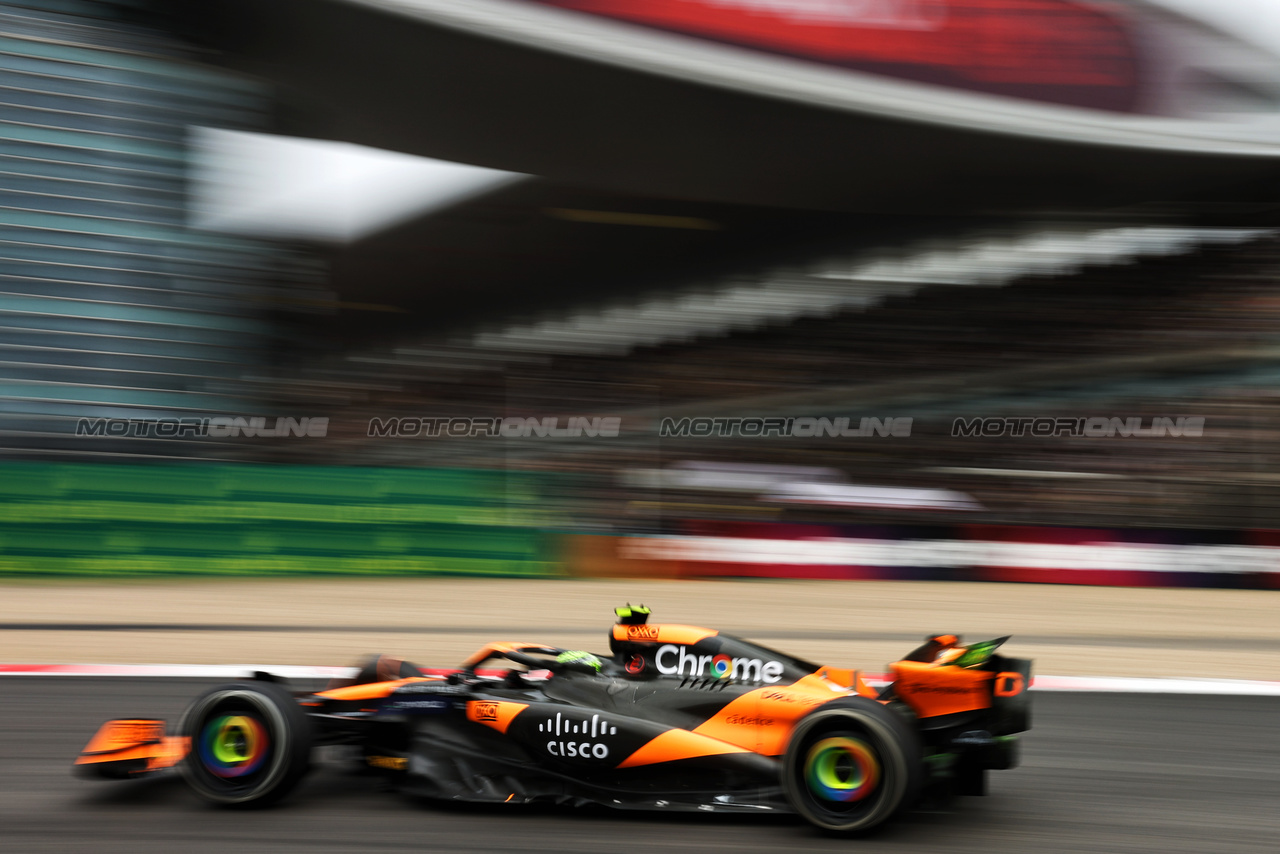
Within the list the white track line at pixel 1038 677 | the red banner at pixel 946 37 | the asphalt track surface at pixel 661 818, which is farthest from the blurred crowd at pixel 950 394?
the asphalt track surface at pixel 661 818

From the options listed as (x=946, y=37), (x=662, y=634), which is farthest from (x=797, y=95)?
(x=662, y=634)

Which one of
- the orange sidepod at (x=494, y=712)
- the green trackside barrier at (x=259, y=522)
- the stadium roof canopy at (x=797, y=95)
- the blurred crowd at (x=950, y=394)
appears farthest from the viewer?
the stadium roof canopy at (x=797, y=95)

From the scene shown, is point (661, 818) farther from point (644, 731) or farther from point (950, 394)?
point (950, 394)

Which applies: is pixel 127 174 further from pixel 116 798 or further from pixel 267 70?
pixel 116 798

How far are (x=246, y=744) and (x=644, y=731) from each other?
1396mm

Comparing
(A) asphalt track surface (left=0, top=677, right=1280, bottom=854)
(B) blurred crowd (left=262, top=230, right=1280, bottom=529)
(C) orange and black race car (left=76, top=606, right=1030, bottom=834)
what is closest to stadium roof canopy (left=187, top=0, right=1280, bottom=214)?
(B) blurred crowd (left=262, top=230, right=1280, bottom=529)

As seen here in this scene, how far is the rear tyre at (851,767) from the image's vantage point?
11.6ft

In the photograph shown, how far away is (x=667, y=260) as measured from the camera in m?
21.3

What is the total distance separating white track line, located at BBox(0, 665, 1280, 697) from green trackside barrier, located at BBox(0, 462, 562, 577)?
13.7 feet

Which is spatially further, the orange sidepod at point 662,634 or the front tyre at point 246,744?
the orange sidepod at point 662,634

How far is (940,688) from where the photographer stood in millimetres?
3754

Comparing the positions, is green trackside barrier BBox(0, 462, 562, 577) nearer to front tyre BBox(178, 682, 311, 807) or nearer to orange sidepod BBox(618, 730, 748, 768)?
front tyre BBox(178, 682, 311, 807)

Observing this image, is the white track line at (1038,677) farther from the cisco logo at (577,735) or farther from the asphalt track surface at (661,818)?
the cisco logo at (577,735)

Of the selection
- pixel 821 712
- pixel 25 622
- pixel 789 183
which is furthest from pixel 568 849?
pixel 789 183
